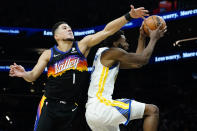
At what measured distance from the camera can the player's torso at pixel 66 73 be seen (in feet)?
12.0

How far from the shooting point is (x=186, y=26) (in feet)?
27.7

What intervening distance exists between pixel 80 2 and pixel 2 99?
4561 mm

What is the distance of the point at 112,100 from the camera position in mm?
3590

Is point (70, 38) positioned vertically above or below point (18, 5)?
below

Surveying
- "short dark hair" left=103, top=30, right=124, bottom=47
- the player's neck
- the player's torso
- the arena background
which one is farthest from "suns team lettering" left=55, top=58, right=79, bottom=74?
the arena background

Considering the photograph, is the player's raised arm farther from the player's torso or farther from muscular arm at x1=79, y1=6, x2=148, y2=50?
the player's torso

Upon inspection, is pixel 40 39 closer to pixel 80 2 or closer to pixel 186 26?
pixel 80 2

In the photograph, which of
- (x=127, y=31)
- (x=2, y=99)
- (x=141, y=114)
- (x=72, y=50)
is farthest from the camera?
(x=2, y=99)

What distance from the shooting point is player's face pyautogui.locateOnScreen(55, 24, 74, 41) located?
390cm

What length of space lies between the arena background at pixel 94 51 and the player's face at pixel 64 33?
4.51m

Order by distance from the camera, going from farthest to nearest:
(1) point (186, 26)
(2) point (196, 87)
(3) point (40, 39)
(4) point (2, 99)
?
1. (2) point (196, 87)
2. (4) point (2, 99)
3. (3) point (40, 39)
4. (1) point (186, 26)

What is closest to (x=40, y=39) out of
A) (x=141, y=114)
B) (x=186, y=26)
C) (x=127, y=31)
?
(x=127, y=31)

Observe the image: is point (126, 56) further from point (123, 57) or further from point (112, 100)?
point (112, 100)

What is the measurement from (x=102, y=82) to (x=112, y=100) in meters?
0.24
